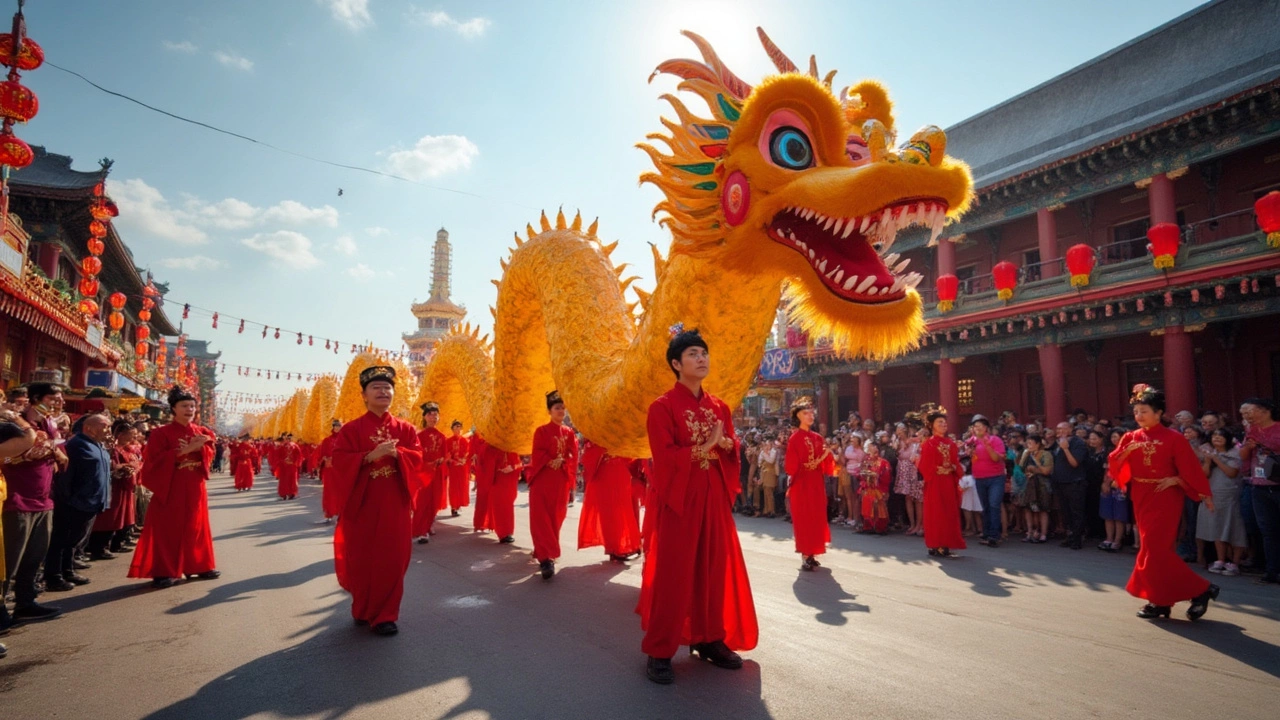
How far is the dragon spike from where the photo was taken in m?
3.45

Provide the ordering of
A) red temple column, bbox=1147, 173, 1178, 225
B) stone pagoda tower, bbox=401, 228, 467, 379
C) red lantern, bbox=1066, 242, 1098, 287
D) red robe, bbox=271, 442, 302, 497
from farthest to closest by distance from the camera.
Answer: stone pagoda tower, bbox=401, 228, 467, 379
red robe, bbox=271, 442, 302, 497
red lantern, bbox=1066, 242, 1098, 287
red temple column, bbox=1147, 173, 1178, 225

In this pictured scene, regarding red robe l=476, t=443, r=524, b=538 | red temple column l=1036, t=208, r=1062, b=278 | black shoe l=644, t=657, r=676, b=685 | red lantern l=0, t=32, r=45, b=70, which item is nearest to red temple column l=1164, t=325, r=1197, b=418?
red temple column l=1036, t=208, r=1062, b=278

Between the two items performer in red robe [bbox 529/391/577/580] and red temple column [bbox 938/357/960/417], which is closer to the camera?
performer in red robe [bbox 529/391/577/580]

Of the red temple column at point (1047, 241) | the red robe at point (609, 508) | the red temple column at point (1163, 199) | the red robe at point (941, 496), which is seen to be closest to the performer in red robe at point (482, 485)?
the red robe at point (609, 508)

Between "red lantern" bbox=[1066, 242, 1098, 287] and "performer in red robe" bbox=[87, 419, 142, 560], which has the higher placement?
"red lantern" bbox=[1066, 242, 1098, 287]

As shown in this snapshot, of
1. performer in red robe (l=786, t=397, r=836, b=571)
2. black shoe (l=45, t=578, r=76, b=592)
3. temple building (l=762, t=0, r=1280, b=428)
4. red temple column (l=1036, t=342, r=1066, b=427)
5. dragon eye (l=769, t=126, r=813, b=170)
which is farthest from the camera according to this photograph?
red temple column (l=1036, t=342, r=1066, b=427)

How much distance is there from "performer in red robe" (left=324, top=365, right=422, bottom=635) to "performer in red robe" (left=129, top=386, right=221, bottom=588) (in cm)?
208

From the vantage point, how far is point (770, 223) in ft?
10.7

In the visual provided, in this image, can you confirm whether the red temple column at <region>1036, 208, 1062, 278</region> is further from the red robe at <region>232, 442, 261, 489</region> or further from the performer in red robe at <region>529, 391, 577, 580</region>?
the red robe at <region>232, 442, 261, 489</region>

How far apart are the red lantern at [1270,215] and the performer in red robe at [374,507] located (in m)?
12.3

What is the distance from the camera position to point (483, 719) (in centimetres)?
249

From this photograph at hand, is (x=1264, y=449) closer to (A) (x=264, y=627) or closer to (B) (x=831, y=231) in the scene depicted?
(B) (x=831, y=231)

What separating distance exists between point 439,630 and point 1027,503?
759cm

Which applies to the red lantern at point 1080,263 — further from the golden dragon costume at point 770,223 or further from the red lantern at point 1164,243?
the golden dragon costume at point 770,223
